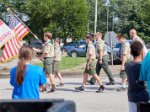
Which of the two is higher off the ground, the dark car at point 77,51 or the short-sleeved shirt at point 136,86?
the short-sleeved shirt at point 136,86

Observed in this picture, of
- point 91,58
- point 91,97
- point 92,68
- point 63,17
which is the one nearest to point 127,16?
point 63,17

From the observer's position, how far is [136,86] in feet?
19.9

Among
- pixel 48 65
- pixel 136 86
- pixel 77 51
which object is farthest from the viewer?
pixel 77 51

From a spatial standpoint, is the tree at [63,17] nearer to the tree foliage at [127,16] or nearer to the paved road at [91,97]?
the tree foliage at [127,16]

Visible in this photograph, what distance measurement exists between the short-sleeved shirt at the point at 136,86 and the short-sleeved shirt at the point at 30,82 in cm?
116

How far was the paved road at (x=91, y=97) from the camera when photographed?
10273 millimetres

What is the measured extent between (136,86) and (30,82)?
138 centimetres

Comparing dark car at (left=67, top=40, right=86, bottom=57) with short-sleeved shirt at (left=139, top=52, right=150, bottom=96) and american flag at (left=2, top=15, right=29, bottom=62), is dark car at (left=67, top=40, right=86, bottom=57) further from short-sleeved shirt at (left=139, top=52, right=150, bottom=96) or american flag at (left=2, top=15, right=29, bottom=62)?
short-sleeved shirt at (left=139, top=52, right=150, bottom=96)

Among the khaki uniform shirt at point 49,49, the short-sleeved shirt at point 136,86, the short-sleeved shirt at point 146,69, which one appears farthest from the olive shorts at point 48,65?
the short-sleeved shirt at point 146,69

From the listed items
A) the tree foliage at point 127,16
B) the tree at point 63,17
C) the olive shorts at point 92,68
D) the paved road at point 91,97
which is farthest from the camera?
the tree foliage at point 127,16

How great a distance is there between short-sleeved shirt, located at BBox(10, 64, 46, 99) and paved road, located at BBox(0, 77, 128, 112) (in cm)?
381

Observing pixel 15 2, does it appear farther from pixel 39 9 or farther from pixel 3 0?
pixel 39 9

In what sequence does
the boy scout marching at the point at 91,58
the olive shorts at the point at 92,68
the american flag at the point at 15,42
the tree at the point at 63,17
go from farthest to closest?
1. the tree at the point at 63,17
2. the american flag at the point at 15,42
3. the olive shorts at the point at 92,68
4. the boy scout marching at the point at 91,58

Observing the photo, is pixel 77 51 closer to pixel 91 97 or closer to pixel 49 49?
pixel 49 49
